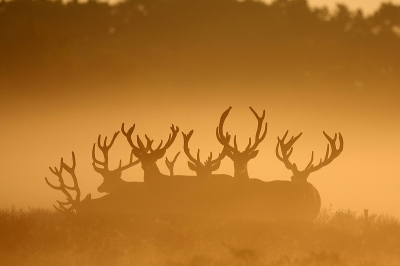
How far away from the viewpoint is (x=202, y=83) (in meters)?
48.0

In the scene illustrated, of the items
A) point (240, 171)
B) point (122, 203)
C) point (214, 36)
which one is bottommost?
point (122, 203)

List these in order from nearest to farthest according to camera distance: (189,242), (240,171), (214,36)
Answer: (189,242) → (240,171) → (214,36)

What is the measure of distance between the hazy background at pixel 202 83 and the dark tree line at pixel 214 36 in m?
0.08

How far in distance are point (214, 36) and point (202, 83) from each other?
19.2 ft

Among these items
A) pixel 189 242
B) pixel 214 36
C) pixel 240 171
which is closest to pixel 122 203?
pixel 240 171

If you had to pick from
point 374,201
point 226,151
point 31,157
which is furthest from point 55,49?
point 226,151

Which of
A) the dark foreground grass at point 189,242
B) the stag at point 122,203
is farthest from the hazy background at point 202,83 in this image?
the dark foreground grass at point 189,242

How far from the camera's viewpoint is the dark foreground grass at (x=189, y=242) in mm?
12047

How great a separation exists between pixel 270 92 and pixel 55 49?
33.0 ft

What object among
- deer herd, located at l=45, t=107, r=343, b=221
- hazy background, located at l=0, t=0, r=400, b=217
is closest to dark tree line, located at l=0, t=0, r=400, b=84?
hazy background, located at l=0, t=0, r=400, b=217

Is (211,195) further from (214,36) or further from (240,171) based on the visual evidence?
(214,36)

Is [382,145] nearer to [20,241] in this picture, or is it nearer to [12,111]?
[12,111]

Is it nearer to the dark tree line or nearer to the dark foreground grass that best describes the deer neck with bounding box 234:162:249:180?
the dark foreground grass

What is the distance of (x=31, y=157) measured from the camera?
98.6 ft
